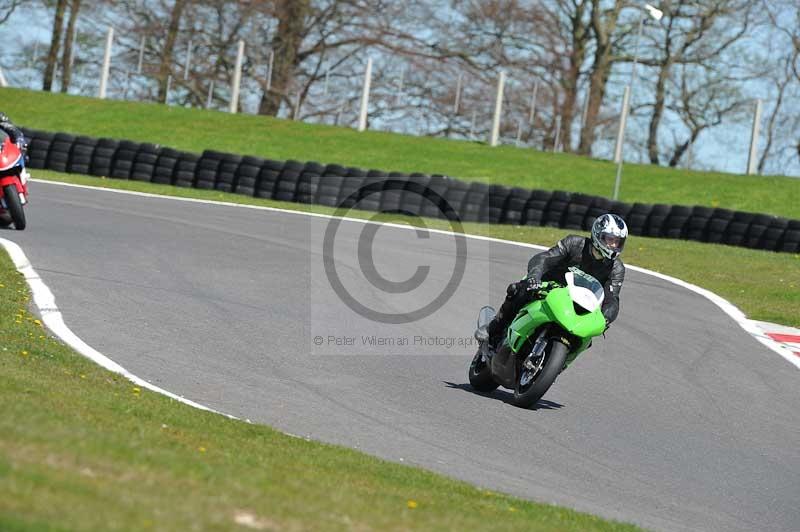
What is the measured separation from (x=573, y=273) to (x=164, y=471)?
15.7 feet

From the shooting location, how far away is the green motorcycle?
9.13m

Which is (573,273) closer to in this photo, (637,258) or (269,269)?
(269,269)

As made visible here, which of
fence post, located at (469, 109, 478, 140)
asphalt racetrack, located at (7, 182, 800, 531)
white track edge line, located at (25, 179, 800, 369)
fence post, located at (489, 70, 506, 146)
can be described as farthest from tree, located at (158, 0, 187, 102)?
asphalt racetrack, located at (7, 182, 800, 531)

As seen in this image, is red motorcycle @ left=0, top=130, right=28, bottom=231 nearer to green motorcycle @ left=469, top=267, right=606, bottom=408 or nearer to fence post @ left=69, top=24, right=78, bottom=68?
green motorcycle @ left=469, top=267, right=606, bottom=408

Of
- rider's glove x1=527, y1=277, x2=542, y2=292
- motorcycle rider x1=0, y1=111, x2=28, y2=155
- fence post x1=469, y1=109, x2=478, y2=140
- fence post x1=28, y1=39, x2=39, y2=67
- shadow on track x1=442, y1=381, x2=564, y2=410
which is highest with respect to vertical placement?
fence post x1=28, y1=39, x2=39, y2=67

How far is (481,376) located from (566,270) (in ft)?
3.48

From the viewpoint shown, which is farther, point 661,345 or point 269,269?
point 269,269

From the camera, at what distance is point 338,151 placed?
106ft

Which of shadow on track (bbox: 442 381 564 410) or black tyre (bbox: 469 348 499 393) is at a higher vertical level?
black tyre (bbox: 469 348 499 393)

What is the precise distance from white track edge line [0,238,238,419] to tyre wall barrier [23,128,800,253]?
38.6 ft

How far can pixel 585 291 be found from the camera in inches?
364

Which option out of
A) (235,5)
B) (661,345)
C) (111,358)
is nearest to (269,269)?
(661,345)

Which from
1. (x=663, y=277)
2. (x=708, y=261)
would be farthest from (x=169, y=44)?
(x=663, y=277)

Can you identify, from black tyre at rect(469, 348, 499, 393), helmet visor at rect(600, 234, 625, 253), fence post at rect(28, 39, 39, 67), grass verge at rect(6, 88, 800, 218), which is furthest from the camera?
fence post at rect(28, 39, 39, 67)
